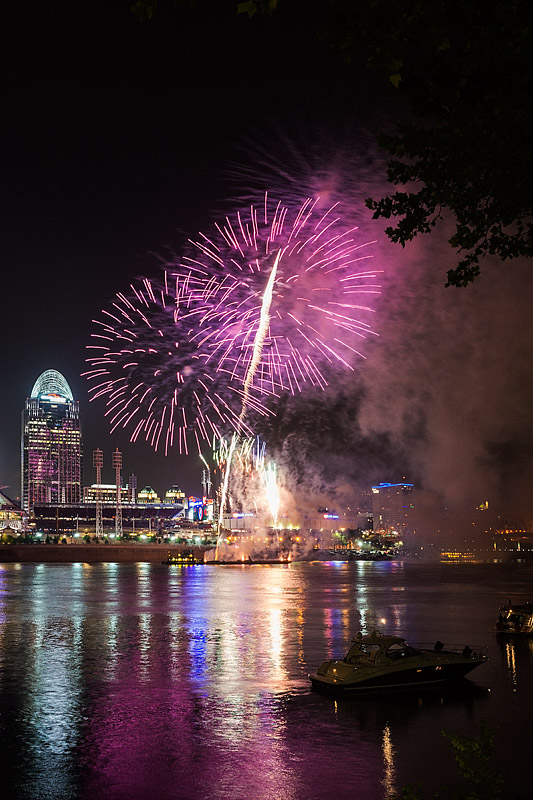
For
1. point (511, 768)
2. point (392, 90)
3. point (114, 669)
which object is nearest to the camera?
point (392, 90)

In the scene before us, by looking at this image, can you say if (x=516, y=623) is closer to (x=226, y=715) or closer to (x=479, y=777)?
(x=226, y=715)

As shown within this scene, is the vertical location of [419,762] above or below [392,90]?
below

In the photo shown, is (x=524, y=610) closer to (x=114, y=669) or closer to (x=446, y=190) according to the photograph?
(x=114, y=669)

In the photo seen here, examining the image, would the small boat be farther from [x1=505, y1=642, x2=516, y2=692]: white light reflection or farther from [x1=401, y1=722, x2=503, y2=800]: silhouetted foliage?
[x1=401, y1=722, x2=503, y2=800]: silhouetted foliage

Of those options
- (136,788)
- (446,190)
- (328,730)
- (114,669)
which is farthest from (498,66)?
(114,669)

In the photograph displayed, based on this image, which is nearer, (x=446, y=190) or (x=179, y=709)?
(x=446, y=190)

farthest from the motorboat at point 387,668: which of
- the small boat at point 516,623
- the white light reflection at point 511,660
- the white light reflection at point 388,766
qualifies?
the small boat at point 516,623

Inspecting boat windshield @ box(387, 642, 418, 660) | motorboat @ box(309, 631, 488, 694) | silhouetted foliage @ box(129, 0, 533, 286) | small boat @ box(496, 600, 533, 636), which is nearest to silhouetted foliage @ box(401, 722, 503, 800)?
silhouetted foliage @ box(129, 0, 533, 286)
